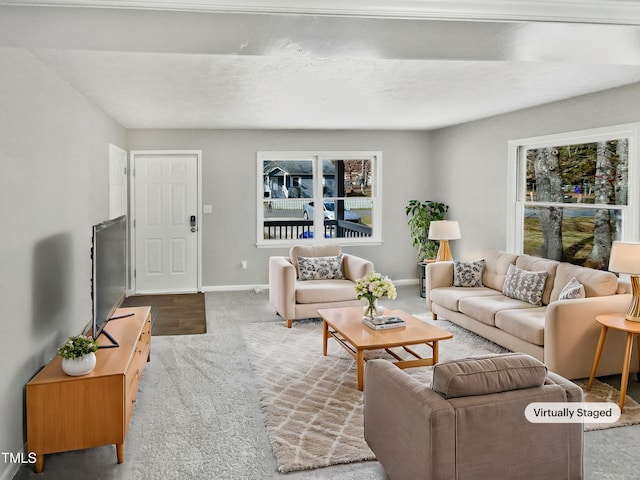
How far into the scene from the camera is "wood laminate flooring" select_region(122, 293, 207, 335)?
535 cm

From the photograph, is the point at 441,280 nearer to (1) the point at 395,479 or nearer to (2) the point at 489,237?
(2) the point at 489,237

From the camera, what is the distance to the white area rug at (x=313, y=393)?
2828mm

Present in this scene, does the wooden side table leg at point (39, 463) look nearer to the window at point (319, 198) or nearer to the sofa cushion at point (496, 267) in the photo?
the sofa cushion at point (496, 267)

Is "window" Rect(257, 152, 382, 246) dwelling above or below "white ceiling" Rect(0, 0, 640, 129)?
below

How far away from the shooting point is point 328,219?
25.7 feet

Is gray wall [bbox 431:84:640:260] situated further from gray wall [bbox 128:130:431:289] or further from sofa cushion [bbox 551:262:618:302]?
sofa cushion [bbox 551:262:618:302]

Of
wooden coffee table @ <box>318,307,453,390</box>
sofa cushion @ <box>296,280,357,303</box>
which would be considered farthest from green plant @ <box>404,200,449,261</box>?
wooden coffee table @ <box>318,307,453,390</box>

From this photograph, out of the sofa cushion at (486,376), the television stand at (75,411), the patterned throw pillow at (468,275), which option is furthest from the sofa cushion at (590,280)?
the television stand at (75,411)

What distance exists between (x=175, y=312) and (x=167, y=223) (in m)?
1.61

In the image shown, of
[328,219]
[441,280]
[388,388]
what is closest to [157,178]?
[328,219]

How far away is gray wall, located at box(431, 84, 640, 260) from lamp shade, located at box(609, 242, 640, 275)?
1.32 meters

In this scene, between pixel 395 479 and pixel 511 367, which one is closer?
pixel 511 367

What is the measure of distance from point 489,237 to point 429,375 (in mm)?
2968

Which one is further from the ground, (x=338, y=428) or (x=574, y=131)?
(x=574, y=131)
